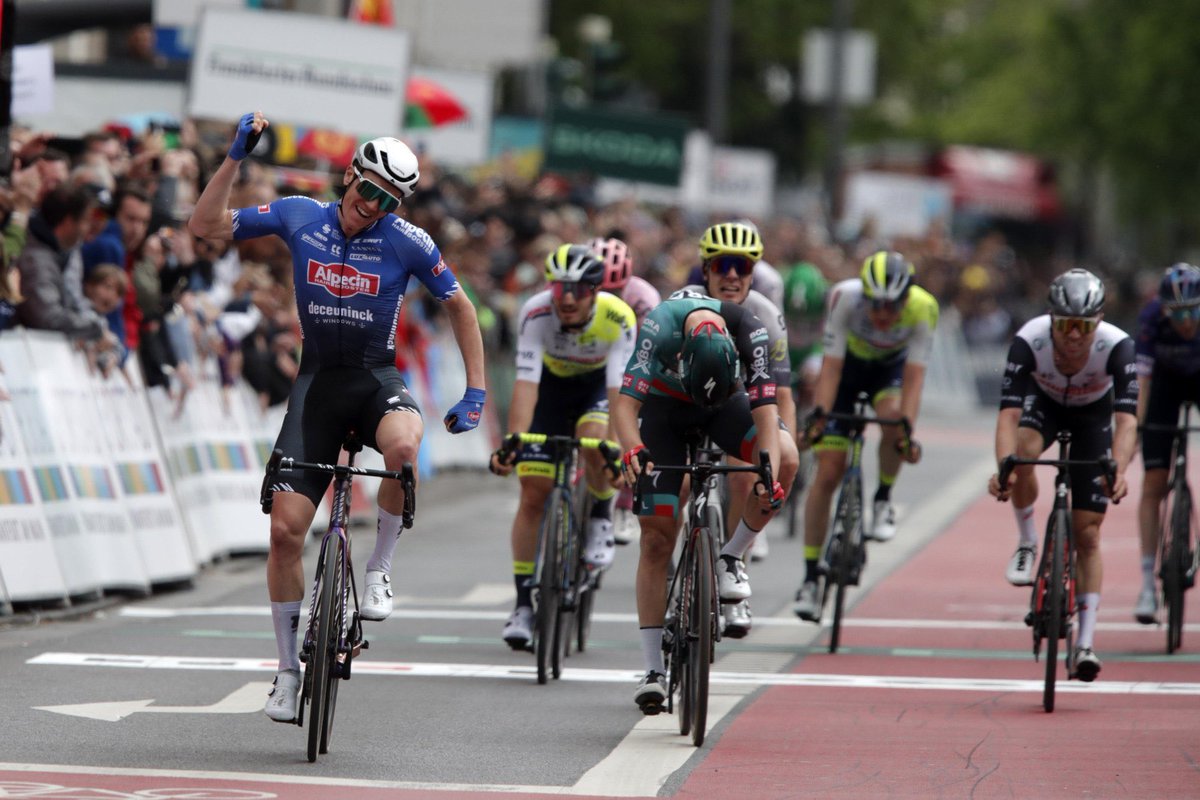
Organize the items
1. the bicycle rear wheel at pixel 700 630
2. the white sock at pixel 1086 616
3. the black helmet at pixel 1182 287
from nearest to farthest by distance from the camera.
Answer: the bicycle rear wheel at pixel 700 630, the white sock at pixel 1086 616, the black helmet at pixel 1182 287

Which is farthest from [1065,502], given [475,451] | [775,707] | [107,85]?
[475,451]

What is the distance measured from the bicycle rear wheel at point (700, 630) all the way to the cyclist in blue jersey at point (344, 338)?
1.11 m

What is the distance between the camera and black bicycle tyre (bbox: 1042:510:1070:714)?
1036 cm

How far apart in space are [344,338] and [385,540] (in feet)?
2.80

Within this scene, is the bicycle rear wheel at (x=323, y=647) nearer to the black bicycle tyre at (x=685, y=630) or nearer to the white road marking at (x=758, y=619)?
the black bicycle tyre at (x=685, y=630)

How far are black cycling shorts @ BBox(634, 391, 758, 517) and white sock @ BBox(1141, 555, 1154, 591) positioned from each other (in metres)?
4.00

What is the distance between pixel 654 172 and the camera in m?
27.1

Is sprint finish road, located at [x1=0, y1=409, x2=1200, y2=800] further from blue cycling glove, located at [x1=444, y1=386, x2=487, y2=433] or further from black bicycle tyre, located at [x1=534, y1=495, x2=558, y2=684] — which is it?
blue cycling glove, located at [x1=444, y1=386, x2=487, y2=433]

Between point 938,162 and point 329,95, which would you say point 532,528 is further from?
point 938,162

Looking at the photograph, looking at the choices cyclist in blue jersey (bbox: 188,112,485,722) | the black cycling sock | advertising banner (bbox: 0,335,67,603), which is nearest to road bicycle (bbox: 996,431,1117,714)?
the black cycling sock

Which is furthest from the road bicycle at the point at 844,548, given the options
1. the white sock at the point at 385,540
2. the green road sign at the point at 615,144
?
the green road sign at the point at 615,144

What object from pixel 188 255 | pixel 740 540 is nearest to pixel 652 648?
pixel 740 540

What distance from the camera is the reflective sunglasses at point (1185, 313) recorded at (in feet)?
41.7

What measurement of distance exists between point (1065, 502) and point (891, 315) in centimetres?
261
